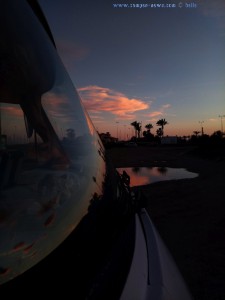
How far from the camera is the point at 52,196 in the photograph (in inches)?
43.4

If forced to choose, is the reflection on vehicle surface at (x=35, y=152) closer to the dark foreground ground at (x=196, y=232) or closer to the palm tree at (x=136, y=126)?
the dark foreground ground at (x=196, y=232)

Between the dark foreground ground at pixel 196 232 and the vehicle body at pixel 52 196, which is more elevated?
the vehicle body at pixel 52 196

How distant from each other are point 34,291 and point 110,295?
314 millimetres

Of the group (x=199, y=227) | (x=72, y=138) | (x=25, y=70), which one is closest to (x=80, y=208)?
(x=72, y=138)

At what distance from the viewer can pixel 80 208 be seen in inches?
47.6

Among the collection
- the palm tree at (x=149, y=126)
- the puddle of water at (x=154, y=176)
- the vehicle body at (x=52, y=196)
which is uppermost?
the palm tree at (x=149, y=126)

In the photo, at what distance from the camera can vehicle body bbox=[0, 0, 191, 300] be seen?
89cm

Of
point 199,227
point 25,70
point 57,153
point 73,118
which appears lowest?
point 199,227

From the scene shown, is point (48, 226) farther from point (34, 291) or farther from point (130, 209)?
point (130, 209)

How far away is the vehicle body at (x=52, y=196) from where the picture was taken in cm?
89

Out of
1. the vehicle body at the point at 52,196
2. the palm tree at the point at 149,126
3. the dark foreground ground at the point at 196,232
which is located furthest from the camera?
the palm tree at the point at 149,126

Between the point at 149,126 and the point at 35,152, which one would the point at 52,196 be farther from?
the point at 149,126

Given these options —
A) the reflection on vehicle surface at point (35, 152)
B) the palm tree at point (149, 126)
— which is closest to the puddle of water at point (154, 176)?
the reflection on vehicle surface at point (35, 152)

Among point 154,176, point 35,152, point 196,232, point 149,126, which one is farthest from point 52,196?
point 149,126
